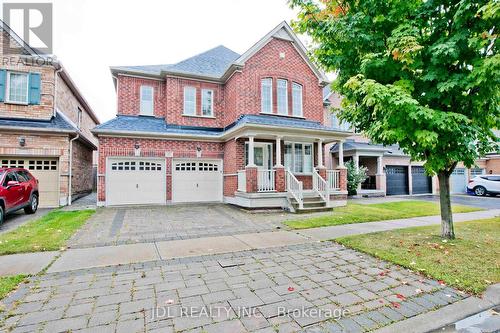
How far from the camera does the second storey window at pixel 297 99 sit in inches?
529

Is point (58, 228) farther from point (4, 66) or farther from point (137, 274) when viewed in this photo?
point (4, 66)

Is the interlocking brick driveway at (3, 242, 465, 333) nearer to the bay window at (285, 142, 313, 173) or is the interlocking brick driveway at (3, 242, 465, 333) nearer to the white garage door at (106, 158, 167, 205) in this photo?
the white garage door at (106, 158, 167, 205)

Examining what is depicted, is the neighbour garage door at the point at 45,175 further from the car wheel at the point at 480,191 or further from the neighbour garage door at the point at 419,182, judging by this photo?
the car wheel at the point at 480,191

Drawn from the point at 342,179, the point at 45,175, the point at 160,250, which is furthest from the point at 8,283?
the point at 342,179

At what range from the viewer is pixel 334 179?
40.7ft

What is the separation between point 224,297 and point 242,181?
27.0ft

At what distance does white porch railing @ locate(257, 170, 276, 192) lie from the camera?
11.0 metres

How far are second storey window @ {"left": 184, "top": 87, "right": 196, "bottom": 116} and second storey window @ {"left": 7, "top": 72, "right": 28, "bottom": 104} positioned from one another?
7318 millimetres

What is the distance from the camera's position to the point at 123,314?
281 cm

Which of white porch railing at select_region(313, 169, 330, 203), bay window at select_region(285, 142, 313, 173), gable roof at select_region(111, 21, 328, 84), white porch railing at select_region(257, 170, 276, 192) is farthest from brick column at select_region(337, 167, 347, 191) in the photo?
gable roof at select_region(111, 21, 328, 84)

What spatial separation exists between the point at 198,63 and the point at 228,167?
21.9 feet

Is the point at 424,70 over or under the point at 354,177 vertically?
over

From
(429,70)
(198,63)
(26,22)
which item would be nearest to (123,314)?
(429,70)

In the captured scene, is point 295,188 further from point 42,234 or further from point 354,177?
point 42,234
